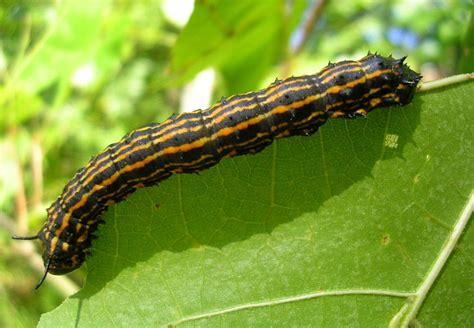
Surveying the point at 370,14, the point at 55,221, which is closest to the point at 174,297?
the point at 55,221

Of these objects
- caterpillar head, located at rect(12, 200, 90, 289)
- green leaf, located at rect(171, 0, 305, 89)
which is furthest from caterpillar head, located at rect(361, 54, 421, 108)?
caterpillar head, located at rect(12, 200, 90, 289)

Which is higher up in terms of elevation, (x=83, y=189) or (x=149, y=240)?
(x=83, y=189)

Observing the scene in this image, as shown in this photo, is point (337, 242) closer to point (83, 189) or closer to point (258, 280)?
point (258, 280)

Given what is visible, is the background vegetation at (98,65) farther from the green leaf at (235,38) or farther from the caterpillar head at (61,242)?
the caterpillar head at (61,242)

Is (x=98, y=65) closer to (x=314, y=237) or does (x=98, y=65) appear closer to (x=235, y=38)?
(x=235, y=38)

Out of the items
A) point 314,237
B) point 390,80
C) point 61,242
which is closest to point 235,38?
point 390,80

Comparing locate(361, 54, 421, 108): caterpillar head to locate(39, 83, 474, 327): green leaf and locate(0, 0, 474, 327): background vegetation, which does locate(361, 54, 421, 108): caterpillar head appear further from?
locate(0, 0, 474, 327): background vegetation
